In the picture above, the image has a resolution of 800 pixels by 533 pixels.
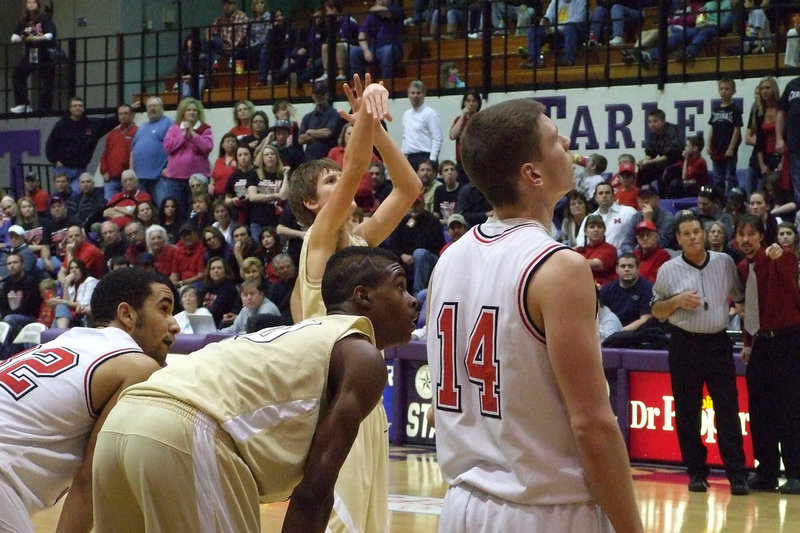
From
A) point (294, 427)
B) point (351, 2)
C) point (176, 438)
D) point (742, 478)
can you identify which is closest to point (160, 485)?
point (176, 438)

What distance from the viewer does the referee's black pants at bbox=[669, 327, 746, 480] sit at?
9.21m

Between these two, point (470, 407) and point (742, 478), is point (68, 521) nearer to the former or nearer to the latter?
point (470, 407)

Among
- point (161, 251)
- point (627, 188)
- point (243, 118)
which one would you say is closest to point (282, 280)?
point (161, 251)

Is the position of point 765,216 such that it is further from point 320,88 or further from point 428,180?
point 320,88

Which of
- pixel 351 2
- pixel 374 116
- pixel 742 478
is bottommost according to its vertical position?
pixel 742 478

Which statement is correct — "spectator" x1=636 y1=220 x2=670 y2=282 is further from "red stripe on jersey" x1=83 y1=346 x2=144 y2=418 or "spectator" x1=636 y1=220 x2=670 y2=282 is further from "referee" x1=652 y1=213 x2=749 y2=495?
"red stripe on jersey" x1=83 y1=346 x2=144 y2=418

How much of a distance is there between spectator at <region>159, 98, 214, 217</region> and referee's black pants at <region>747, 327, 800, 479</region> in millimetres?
9502

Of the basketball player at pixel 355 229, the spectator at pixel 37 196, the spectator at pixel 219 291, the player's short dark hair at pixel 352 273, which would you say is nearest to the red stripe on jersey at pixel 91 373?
the player's short dark hair at pixel 352 273

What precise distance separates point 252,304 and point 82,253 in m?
4.11

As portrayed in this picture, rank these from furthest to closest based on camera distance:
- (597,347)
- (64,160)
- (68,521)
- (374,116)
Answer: (64,160)
(374,116)
(68,521)
(597,347)

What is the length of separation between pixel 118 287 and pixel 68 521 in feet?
2.39

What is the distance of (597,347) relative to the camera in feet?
9.02

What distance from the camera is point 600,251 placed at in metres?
11.9

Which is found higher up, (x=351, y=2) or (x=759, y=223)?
(x=351, y=2)
